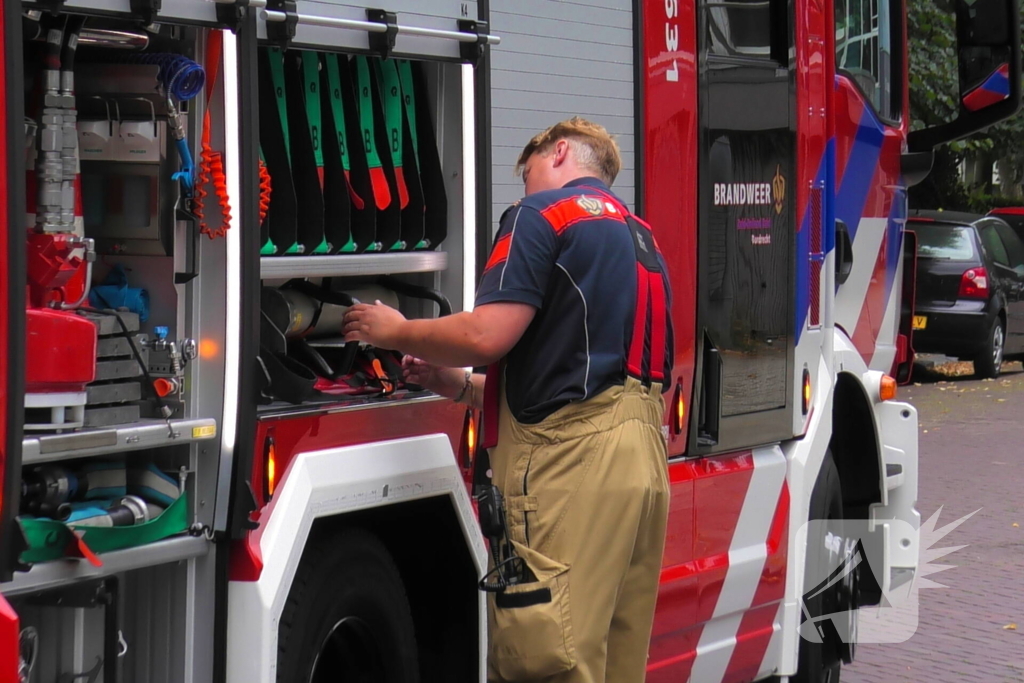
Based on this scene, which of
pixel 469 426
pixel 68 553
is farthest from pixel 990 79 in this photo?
pixel 68 553

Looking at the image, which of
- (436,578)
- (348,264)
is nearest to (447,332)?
(348,264)

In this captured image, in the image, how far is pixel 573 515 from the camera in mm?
3844

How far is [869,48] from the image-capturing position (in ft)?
22.1

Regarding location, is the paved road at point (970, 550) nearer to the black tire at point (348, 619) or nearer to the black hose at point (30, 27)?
the black tire at point (348, 619)

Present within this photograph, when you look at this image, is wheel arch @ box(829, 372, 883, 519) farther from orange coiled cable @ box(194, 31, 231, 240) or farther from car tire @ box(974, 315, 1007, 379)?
car tire @ box(974, 315, 1007, 379)

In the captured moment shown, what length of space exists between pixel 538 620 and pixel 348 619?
439mm

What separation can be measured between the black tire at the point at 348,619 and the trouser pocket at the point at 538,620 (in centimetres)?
27

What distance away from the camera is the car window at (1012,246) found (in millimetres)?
19031

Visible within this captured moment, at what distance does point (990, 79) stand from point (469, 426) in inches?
122

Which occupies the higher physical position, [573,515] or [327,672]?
[573,515]

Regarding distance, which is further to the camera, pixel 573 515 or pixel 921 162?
pixel 921 162

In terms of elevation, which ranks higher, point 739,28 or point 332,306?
point 739,28

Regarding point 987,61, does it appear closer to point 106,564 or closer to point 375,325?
point 375,325

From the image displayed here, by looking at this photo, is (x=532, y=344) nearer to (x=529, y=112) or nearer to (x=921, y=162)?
(x=529, y=112)
